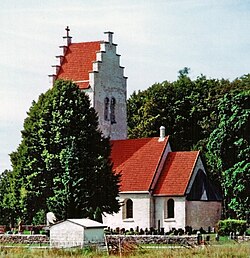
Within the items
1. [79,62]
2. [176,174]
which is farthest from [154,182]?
[79,62]

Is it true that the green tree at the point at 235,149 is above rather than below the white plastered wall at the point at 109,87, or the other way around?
below

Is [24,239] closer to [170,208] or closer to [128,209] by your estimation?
[128,209]

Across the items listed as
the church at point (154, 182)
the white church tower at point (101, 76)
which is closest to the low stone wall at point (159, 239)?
the church at point (154, 182)

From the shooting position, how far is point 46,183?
60.9 m

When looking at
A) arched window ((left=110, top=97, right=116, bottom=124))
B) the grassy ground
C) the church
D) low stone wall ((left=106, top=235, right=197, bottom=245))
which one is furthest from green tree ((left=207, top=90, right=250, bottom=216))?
the grassy ground

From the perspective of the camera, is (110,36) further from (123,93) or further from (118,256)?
(118,256)

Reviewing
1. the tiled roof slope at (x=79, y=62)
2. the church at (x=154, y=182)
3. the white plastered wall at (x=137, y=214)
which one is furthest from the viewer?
the tiled roof slope at (x=79, y=62)

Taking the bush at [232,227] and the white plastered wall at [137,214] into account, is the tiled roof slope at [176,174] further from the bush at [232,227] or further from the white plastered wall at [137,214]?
the bush at [232,227]

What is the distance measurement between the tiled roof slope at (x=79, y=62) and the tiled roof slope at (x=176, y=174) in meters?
9.52

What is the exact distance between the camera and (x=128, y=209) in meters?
65.8

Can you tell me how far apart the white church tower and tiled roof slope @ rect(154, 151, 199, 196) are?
7662 millimetres

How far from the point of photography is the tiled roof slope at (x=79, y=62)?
71312 millimetres

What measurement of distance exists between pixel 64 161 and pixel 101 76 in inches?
515

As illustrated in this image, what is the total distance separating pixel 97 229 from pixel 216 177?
26.4 meters
